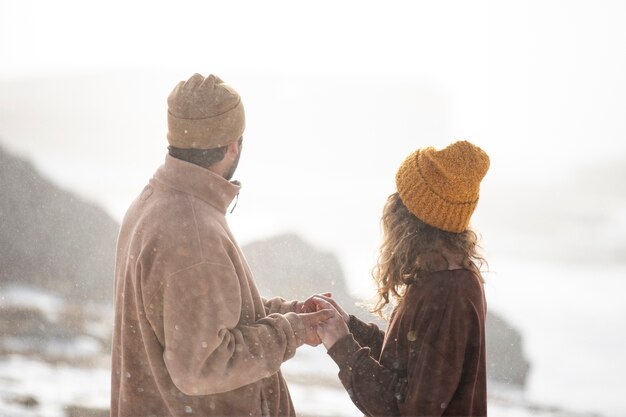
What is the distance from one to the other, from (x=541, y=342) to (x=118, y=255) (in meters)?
7.06

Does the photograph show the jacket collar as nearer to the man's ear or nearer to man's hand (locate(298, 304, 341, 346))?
the man's ear

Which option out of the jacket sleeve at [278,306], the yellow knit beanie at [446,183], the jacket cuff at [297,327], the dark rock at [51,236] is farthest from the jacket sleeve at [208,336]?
the dark rock at [51,236]

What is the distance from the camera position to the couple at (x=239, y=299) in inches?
76.7

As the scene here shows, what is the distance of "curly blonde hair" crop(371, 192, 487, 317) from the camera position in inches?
82.9

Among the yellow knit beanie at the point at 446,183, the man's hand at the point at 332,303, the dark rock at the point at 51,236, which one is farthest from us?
the dark rock at the point at 51,236

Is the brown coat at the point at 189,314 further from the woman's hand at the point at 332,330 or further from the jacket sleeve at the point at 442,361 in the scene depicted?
the jacket sleeve at the point at 442,361

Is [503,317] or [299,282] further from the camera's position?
[503,317]

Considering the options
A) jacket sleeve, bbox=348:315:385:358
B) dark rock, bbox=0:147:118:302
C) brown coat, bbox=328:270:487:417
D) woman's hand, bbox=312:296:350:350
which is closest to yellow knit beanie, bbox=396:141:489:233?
brown coat, bbox=328:270:487:417

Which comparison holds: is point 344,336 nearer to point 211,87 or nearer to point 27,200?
point 211,87

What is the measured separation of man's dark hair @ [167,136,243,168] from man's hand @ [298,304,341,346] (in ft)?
1.90

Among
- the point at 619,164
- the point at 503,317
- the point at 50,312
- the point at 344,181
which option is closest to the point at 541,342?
the point at 503,317

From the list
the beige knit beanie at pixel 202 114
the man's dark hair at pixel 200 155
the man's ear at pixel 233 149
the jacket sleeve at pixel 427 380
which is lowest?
the jacket sleeve at pixel 427 380

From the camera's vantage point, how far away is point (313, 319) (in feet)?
7.27

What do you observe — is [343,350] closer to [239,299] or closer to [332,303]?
[332,303]
